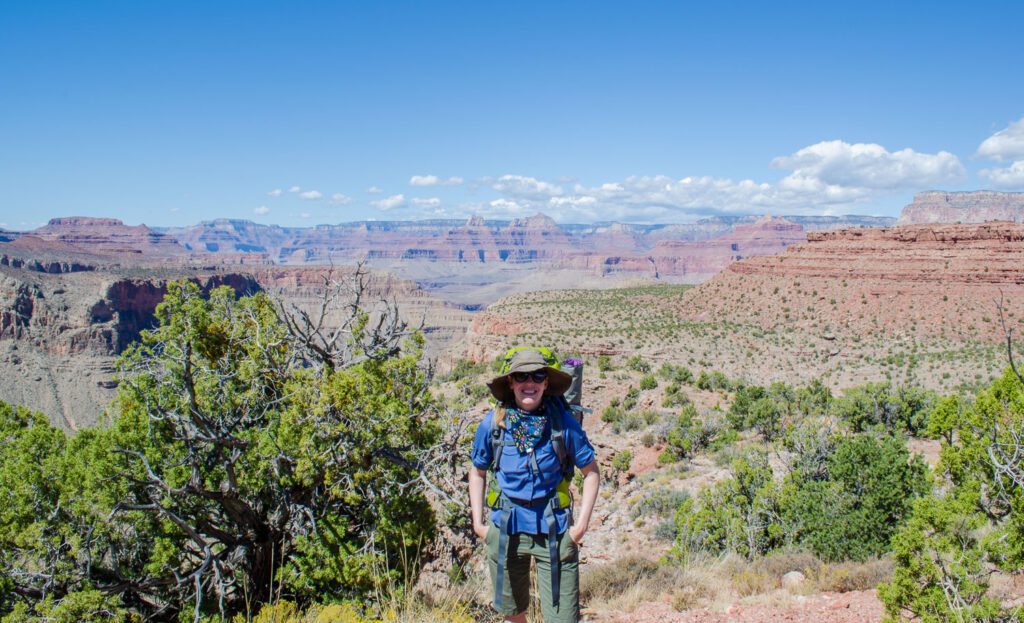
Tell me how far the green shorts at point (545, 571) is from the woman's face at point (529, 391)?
973 mm

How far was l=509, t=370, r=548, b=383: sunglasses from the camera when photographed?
431 cm

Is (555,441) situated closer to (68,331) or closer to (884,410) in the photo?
(884,410)

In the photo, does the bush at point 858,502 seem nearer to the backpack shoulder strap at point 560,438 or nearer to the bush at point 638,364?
the backpack shoulder strap at point 560,438

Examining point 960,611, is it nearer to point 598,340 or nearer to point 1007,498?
point 1007,498

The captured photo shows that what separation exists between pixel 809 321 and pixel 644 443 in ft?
112

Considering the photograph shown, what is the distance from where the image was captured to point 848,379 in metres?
33.9

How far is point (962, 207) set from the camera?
182 m

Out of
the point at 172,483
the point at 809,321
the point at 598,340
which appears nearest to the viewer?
the point at 172,483

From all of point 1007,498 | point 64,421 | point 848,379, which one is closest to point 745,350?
point 848,379

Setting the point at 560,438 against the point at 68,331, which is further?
the point at 68,331

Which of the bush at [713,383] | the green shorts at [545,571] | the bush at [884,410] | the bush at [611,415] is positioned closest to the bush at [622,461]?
the bush at [611,415]

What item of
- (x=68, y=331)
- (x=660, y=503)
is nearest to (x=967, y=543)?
(x=660, y=503)

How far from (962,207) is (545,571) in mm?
227450

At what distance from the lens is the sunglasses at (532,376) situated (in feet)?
14.1
